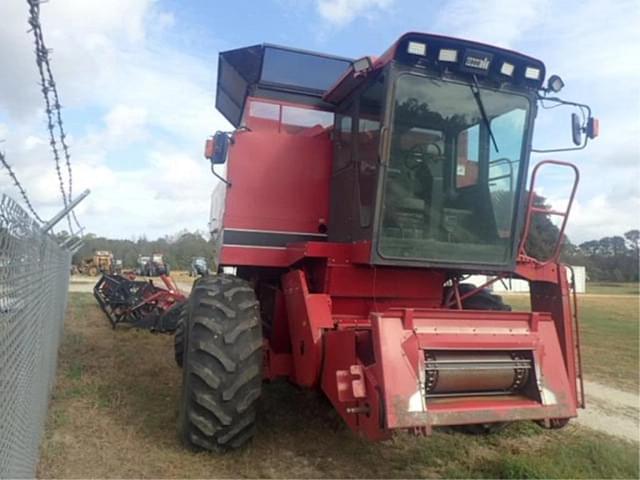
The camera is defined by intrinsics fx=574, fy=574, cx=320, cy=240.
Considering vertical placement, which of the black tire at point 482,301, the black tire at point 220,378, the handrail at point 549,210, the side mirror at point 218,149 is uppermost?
the side mirror at point 218,149

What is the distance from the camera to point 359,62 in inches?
184

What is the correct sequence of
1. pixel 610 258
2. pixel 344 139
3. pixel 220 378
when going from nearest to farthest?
pixel 220 378
pixel 344 139
pixel 610 258

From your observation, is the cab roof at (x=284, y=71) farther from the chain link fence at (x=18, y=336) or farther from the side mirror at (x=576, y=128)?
the chain link fence at (x=18, y=336)

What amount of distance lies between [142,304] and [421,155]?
29.7 ft

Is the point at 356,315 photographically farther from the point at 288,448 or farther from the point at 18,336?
the point at 18,336

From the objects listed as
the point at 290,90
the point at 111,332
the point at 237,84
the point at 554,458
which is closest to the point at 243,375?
the point at 554,458

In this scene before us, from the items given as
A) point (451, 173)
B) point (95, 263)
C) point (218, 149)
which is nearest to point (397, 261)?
point (451, 173)

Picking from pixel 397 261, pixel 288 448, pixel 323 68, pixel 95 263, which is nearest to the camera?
pixel 397 261

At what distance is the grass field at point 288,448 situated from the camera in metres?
4.46

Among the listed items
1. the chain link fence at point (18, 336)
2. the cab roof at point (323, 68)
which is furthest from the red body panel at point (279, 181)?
the chain link fence at point (18, 336)

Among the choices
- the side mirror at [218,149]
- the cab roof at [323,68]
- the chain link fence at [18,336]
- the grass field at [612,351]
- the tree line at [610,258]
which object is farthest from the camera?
the tree line at [610,258]

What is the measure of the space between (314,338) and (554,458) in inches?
93.0

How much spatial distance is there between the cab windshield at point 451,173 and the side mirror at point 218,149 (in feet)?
6.10

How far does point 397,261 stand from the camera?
475cm
